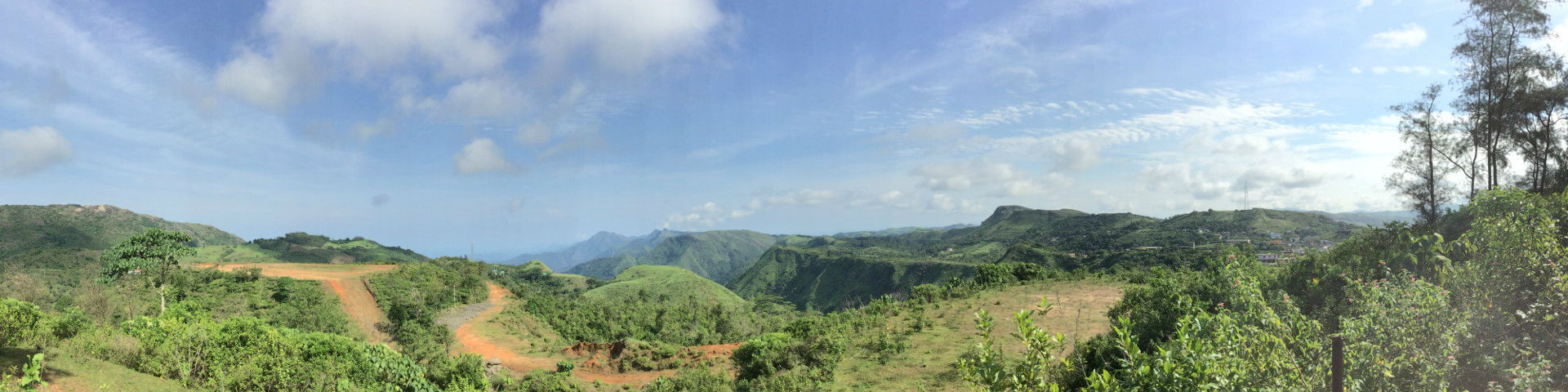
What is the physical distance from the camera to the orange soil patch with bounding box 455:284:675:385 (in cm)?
2850

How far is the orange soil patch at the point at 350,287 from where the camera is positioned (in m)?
41.8

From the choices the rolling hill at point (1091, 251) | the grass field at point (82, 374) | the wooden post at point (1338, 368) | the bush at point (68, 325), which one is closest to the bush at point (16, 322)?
the grass field at point (82, 374)

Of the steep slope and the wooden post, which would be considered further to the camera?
the steep slope

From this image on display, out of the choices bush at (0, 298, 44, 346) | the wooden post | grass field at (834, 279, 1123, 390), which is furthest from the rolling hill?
bush at (0, 298, 44, 346)

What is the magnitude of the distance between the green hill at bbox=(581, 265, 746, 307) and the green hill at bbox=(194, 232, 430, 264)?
1193 inches

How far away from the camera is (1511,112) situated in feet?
69.1

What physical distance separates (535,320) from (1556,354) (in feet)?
181

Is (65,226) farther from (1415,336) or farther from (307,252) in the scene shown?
(1415,336)

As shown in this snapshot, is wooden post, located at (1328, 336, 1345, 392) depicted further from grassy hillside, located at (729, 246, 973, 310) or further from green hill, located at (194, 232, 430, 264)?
grassy hillside, located at (729, 246, 973, 310)

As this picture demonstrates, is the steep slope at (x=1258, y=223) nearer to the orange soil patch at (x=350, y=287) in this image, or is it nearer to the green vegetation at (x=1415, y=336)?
the green vegetation at (x=1415, y=336)

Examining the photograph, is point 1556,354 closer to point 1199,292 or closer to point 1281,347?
point 1281,347

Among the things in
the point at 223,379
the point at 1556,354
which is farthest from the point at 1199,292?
the point at 223,379

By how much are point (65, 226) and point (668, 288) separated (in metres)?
108

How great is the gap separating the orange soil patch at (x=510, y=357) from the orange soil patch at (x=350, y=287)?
562cm
